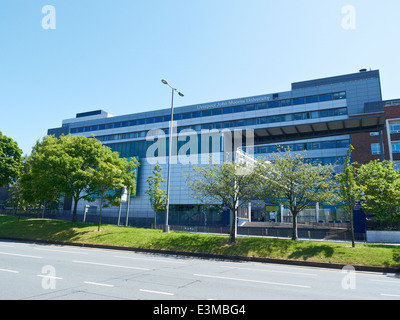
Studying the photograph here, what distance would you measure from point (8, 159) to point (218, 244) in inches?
1349

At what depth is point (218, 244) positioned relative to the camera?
1912 cm

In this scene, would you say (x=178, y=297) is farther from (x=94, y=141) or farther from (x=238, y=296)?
(x=94, y=141)

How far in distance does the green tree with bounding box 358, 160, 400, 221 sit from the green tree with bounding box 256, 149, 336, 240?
6.62m

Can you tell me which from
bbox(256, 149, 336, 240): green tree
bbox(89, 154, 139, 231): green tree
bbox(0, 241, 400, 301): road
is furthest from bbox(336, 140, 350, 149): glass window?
bbox(0, 241, 400, 301): road

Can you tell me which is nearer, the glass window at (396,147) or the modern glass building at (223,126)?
the glass window at (396,147)

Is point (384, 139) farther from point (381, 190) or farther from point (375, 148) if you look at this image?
point (381, 190)

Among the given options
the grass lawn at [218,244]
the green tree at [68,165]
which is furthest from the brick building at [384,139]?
the green tree at [68,165]

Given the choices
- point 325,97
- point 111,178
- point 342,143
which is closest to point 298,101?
point 325,97

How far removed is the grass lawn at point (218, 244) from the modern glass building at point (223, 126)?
1868 centimetres

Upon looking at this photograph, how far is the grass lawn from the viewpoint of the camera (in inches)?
614

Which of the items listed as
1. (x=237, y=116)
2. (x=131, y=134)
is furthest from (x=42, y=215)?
(x=237, y=116)

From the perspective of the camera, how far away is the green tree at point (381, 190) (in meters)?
25.0

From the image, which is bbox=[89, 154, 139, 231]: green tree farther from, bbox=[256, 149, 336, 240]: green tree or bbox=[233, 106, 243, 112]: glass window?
bbox=[233, 106, 243, 112]: glass window

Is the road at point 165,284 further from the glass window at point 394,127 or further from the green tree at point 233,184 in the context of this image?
the glass window at point 394,127
